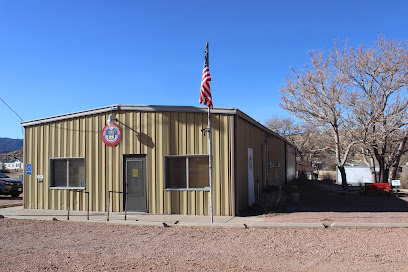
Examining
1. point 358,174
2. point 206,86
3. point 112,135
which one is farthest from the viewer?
point 358,174

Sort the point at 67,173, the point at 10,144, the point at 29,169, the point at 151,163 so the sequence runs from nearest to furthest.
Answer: the point at 151,163, the point at 67,173, the point at 29,169, the point at 10,144

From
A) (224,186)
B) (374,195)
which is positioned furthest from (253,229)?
(374,195)

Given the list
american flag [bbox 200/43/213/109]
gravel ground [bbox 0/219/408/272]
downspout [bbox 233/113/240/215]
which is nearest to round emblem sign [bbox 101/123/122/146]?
gravel ground [bbox 0/219/408/272]

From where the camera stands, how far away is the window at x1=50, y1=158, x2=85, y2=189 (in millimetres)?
12664

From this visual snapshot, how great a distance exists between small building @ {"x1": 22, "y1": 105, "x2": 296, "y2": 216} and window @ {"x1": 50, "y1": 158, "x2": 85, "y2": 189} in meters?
0.03

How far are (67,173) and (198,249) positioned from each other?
7.57 m

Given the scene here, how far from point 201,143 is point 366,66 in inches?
519

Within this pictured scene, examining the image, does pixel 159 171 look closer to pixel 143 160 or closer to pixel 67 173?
pixel 143 160

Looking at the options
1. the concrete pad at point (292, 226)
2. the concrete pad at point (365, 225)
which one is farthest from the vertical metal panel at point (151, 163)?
the concrete pad at point (365, 225)

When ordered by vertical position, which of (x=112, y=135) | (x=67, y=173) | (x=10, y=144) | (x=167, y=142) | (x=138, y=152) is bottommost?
(x=67, y=173)

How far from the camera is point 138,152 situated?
38.5 feet

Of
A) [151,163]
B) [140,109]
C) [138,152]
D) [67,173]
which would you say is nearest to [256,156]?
[151,163]

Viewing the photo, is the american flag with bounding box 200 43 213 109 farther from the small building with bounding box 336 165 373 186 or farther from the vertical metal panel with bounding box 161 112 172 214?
the small building with bounding box 336 165 373 186

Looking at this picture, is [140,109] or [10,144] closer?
[140,109]
